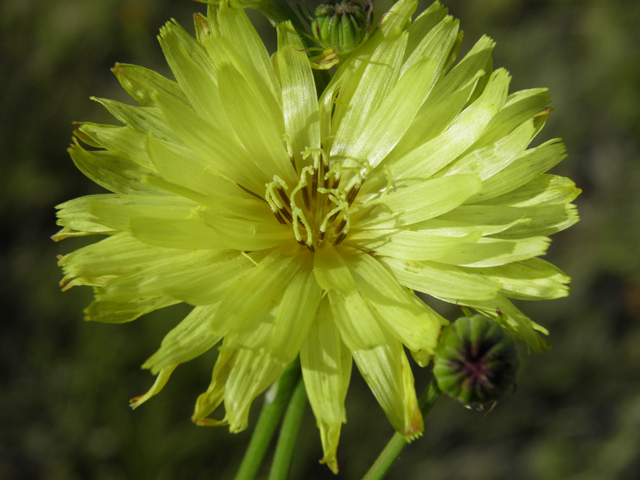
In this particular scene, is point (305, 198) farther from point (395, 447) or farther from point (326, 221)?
point (395, 447)

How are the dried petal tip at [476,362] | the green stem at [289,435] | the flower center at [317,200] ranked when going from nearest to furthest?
the dried petal tip at [476,362], the green stem at [289,435], the flower center at [317,200]

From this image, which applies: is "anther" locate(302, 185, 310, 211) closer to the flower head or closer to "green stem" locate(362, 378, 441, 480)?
the flower head

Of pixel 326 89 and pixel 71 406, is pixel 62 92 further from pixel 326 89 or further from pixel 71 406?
pixel 326 89

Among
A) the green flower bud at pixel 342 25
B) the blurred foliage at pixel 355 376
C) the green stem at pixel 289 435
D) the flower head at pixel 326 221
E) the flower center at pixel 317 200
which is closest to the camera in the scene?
the flower head at pixel 326 221

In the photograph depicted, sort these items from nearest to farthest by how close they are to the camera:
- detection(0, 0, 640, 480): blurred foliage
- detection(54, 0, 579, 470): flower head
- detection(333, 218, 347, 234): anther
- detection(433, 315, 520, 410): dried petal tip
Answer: detection(433, 315, 520, 410): dried petal tip < detection(54, 0, 579, 470): flower head < detection(333, 218, 347, 234): anther < detection(0, 0, 640, 480): blurred foliage

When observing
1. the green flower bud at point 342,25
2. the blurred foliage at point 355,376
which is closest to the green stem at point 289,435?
the green flower bud at point 342,25

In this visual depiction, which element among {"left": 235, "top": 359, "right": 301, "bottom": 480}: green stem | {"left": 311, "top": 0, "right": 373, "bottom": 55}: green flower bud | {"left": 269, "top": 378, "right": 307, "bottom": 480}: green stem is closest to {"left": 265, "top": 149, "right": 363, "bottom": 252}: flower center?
{"left": 311, "top": 0, "right": 373, "bottom": 55}: green flower bud

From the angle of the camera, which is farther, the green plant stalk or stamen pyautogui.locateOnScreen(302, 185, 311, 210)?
stamen pyautogui.locateOnScreen(302, 185, 311, 210)

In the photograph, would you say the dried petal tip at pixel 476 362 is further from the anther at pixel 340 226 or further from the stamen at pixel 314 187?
the stamen at pixel 314 187
